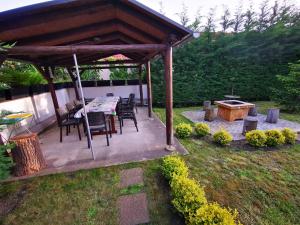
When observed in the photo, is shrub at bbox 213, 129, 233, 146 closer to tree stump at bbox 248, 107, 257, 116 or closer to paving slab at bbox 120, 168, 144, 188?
paving slab at bbox 120, 168, 144, 188

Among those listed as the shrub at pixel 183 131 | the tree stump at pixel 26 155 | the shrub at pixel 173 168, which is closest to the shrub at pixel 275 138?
the shrub at pixel 183 131

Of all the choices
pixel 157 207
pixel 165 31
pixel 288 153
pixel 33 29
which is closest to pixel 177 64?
pixel 165 31

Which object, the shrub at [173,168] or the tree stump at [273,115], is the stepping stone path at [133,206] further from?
the tree stump at [273,115]

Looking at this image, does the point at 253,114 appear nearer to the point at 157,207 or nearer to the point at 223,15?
the point at 157,207

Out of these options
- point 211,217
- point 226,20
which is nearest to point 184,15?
point 226,20

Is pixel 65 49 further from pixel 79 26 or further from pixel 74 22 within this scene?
pixel 79 26

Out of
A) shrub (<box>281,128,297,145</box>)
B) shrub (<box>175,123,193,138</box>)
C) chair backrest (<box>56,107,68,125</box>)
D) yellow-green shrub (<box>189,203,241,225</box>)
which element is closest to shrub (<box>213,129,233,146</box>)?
shrub (<box>175,123,193,138</box>)

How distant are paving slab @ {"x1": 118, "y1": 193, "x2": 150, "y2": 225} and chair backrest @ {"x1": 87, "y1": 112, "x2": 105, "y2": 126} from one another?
2.02 metres

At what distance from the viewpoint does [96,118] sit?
3941 mm

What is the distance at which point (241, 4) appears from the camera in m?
11.2

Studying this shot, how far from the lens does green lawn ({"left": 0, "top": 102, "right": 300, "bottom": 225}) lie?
2.22 m

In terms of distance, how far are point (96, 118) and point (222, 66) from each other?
7.82 meters

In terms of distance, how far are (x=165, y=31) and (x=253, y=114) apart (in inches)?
221

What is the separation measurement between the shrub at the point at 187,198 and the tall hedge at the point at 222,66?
695 cm
